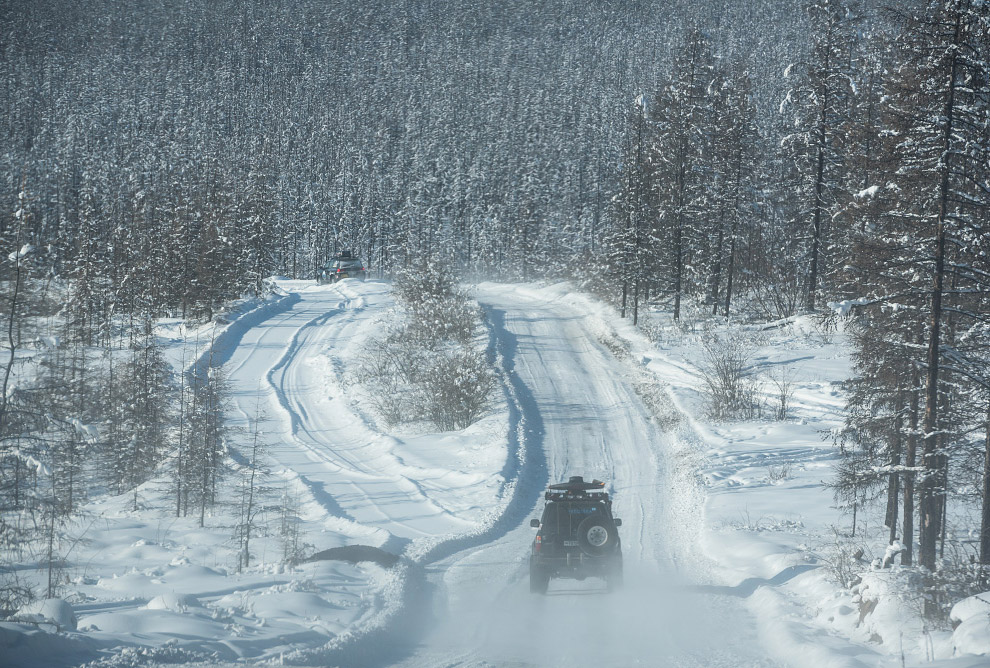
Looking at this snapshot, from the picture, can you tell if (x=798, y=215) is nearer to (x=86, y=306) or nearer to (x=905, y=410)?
(x=905, y=410)

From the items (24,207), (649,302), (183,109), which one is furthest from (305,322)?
(183,109)

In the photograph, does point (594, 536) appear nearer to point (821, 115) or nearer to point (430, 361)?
point (430, 361)

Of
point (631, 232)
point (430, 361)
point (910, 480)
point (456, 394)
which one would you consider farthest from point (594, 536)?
point (631, 232)

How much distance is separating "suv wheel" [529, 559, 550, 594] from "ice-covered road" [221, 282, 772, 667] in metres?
0.15

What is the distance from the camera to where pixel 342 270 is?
6319 centimetres

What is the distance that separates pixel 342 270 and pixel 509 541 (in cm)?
5011

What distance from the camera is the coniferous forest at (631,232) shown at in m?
12.1

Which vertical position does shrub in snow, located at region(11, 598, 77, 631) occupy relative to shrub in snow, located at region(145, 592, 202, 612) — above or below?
above

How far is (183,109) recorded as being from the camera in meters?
161

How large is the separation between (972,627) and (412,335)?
31.2 m

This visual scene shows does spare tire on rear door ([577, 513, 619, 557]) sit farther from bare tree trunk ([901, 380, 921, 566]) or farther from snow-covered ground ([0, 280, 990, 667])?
bare tree trunk ([901, 380, 921, 566])

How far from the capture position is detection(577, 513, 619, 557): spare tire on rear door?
1202cm

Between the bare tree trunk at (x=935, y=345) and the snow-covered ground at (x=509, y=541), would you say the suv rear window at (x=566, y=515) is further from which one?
the bare tree trunk at (x=935, y=345)

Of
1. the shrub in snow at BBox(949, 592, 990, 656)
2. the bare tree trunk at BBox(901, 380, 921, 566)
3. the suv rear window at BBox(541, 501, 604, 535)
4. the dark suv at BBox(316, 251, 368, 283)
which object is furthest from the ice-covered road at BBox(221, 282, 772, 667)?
the dark suv at BBox(316, 251, 368, 283)
